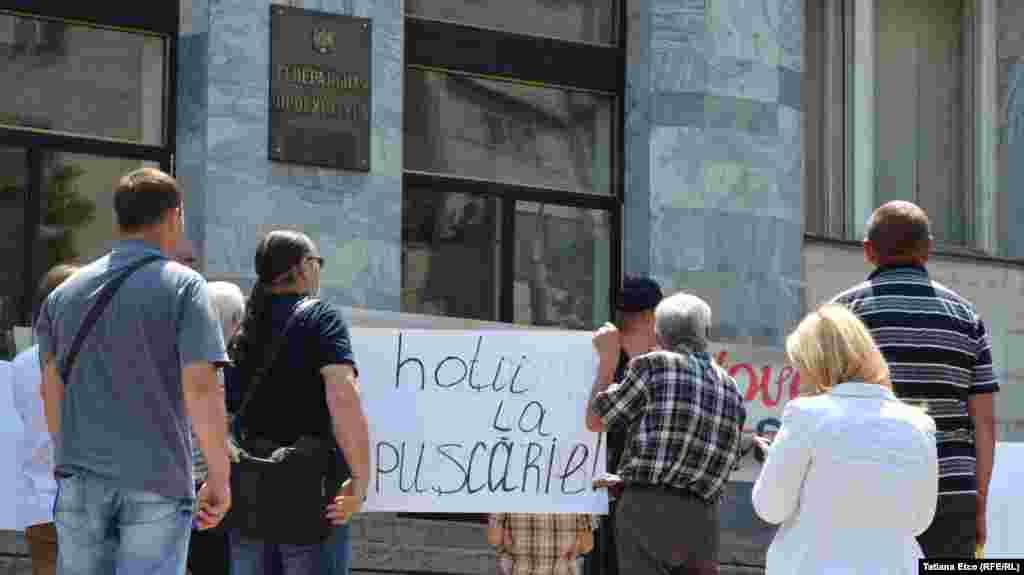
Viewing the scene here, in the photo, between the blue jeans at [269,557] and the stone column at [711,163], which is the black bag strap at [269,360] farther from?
the stone column at [711,163]

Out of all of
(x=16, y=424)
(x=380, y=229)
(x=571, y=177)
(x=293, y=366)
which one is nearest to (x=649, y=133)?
(x=571, y=177)

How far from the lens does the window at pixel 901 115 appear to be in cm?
1698

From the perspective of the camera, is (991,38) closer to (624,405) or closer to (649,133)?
(649,133)

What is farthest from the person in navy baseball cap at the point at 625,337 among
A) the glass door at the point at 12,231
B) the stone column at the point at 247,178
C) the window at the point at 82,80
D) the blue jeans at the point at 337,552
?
the window at the point at 82,80

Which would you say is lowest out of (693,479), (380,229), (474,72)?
(693,479)

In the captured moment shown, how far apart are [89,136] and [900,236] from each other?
6098 millimetres

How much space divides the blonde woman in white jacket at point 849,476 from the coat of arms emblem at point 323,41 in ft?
23.2

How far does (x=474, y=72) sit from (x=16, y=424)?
5.17m

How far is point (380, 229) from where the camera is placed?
14.2m

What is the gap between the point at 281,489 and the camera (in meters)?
8.50

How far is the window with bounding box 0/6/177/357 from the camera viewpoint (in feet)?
43.6

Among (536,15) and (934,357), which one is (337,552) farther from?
(536,15)

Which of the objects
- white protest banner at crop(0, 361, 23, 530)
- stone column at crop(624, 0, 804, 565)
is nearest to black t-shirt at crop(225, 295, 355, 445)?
white protest banner at crop(0, 361, 23, 530)

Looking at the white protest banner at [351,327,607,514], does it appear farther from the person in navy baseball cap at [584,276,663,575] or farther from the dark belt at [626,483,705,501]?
the dark belt at [626,483,705,501]
